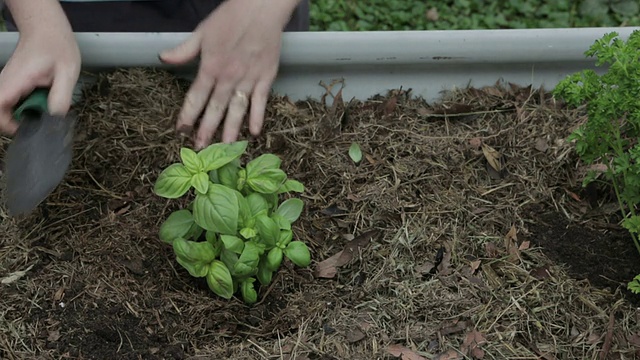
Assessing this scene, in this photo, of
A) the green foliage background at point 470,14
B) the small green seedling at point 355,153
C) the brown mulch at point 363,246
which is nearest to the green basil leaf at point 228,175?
the brown mulch at point 363,246

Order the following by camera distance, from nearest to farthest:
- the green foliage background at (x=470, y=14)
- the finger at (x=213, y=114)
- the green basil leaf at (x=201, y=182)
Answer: the green basil leaf at (x=201, y=182) → the finger at (x=213, y=114) → the green foliage background at (x=470, y=14)

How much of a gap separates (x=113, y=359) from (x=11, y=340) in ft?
0.65

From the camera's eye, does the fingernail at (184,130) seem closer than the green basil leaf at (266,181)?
No

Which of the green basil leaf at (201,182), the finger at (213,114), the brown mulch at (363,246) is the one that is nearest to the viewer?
the green basil leaf at (201,182)

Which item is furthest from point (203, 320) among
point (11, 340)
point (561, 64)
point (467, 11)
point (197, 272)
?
point (467, 11)

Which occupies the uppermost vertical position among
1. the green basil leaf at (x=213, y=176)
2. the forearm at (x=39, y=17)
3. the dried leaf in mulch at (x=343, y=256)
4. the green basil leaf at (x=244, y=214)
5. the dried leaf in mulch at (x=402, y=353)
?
the forearm at (x=39, y=17)

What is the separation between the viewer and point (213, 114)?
1652 mm

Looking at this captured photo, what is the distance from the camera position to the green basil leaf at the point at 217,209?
1.33 meters

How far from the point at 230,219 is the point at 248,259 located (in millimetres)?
91

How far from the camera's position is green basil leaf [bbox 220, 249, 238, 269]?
1.42m

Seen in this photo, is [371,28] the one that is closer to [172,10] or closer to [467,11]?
[467,11]

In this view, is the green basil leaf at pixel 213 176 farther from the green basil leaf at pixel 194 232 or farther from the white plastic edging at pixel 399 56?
the white plastic edging at pixel 399 56

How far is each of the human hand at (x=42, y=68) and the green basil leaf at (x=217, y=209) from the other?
1.18ft

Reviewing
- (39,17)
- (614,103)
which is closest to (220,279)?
(39,17)
